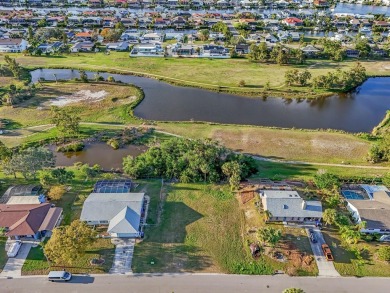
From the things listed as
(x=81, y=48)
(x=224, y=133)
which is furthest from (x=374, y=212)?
(x=81, y=48)

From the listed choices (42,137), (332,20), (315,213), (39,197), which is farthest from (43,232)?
(332,20)

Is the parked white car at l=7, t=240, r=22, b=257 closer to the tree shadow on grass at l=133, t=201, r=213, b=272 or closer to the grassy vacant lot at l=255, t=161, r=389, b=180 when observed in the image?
the tree shadow on grass at l=133, t=201, r=213, b=272

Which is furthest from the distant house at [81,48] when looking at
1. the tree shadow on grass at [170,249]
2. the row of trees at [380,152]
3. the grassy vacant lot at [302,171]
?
the row of trees at [380,152]

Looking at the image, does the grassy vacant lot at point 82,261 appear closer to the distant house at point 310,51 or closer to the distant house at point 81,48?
the distant house at point 81,48

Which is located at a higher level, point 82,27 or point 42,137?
point 82,27

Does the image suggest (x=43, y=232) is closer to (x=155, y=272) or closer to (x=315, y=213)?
(x=155, y=272)

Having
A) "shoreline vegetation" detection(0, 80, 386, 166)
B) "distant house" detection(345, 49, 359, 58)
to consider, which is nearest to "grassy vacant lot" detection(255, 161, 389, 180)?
"shoreline vegetation" detection(0, 80, 386, 166)
